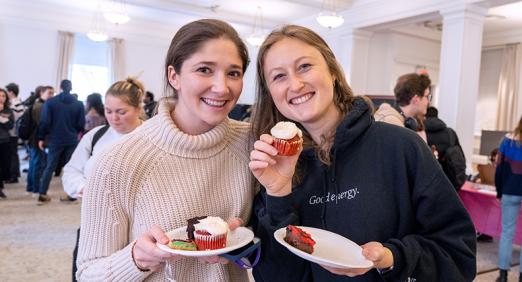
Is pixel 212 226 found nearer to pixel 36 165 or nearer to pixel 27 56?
pixel 36 165

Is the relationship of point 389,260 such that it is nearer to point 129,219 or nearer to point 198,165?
point 198,165

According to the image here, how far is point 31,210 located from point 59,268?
2.37m

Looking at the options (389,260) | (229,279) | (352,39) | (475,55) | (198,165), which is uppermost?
(352,39)

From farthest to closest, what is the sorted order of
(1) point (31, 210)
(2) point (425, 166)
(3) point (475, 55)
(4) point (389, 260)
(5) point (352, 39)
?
(5) point (352, 39), (3) point (475, 55), (1) point (31, 210), (2) point (425, 166), (4) point (389, 260)

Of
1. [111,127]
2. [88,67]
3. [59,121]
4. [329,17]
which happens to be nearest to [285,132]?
[111,127]

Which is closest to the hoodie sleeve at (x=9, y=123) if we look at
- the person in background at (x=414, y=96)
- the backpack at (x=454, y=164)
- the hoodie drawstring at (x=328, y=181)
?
the person in background at (x=414, y=96)

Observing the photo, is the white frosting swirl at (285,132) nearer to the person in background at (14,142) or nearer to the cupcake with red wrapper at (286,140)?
the cupcake with red wrapper at (286,140)

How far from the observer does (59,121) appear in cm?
613

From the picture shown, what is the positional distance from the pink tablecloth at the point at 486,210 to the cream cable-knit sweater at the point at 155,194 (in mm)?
4142

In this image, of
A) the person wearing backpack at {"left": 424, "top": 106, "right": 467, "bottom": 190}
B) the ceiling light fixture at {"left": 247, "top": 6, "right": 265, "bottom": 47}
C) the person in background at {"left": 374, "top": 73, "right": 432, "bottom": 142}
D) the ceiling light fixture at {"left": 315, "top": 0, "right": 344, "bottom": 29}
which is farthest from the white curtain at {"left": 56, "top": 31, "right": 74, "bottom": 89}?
the person wearing backpack at {"left": 424, "top": 106, "right": 467, "bottom": 190}

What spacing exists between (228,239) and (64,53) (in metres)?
12.8

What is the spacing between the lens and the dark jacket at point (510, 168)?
158 inches

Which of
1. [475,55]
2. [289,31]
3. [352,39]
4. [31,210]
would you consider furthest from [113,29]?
Answer: [289,31]

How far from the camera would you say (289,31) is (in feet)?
4.80
